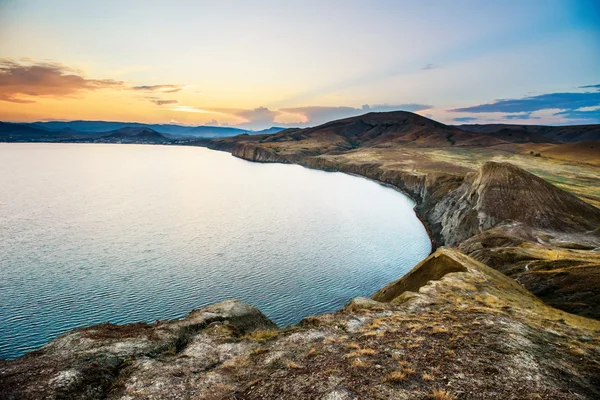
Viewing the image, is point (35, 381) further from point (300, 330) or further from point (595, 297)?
point (595, 297)

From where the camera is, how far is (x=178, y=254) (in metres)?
64.1

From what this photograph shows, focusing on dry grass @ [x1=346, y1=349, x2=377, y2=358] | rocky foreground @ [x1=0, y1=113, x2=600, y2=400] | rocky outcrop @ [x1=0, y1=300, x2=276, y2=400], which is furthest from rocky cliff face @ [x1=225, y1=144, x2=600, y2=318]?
rocky outcrop @ [x1=0, y1=300, x2=276, y2=400]

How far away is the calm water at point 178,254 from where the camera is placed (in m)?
44.2

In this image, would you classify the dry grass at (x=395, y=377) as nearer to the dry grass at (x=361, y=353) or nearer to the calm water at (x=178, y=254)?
the dry grass at (x=361, y=353)

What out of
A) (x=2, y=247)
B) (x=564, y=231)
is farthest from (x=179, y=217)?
(x=564, y=231)

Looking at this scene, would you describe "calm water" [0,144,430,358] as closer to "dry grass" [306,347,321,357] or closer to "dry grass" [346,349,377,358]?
"dry grass" [306,347,321,357]

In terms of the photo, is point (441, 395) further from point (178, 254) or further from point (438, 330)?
point (178, 254)

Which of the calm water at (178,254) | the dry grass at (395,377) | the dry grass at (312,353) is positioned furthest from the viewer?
the calm water at (178,254)

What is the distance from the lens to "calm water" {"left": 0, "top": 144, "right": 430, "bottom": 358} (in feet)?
145

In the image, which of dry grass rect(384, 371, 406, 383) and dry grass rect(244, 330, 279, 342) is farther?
dry grass rect(244, 330, 279, 342)

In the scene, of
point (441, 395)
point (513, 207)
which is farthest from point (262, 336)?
point (513, 207)

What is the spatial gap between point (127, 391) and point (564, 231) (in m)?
75.2

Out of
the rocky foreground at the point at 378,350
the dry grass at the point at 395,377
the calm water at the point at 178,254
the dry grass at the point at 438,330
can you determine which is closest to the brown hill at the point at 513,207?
the calm water at the point at 178,254

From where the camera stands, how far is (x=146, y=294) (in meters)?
47.8
